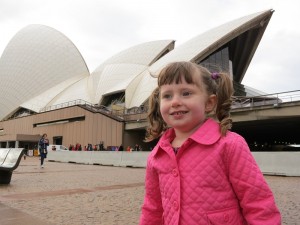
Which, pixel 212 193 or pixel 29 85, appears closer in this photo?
pixel 212 193

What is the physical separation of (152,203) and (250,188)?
0.58 metres

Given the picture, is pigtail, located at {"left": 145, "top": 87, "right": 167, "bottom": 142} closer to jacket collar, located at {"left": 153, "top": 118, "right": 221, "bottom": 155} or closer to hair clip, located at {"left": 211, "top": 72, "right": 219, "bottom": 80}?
jacket collar, located at {"left": 153, "top": 118, "right": 221, "bottom": 155}

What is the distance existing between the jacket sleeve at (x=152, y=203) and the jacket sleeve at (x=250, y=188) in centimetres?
45

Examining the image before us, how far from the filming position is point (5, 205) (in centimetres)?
422

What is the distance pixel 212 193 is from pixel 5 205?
12.1 feet

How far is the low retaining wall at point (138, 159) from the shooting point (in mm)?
9961

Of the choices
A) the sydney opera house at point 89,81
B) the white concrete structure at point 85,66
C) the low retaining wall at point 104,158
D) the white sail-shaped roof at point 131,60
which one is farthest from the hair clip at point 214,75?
the white sail-shaped roof at point 131,60

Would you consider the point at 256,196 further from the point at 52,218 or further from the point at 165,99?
the point at 52,218

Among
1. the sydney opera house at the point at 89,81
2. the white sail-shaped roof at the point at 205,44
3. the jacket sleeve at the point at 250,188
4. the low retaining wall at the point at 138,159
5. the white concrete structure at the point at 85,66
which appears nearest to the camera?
the jacket sleeve at the point at 250,188

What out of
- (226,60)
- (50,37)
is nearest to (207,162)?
(226,60)

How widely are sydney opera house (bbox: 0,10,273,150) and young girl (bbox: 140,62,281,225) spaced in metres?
24.5

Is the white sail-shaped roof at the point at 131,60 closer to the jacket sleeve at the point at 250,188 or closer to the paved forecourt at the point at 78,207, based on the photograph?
the paved forecourt at the point at 78,207

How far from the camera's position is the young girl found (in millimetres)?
1359

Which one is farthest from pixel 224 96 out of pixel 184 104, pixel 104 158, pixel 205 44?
pixel 205 44
